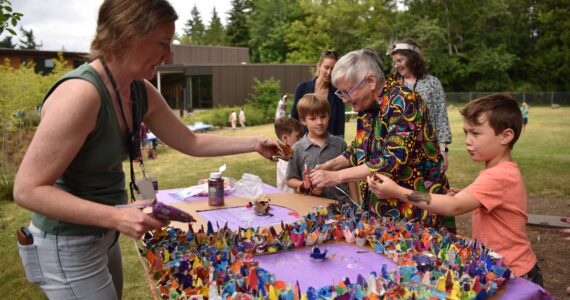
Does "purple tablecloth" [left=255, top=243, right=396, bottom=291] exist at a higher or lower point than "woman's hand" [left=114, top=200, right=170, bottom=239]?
lower

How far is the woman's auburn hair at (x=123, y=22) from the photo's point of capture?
1575mm

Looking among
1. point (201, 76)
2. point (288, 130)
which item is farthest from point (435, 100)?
point (201, 76)

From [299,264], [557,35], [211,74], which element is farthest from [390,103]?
[557,35]

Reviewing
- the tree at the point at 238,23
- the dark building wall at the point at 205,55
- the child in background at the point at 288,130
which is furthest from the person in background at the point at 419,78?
the tree at the point at 238,23

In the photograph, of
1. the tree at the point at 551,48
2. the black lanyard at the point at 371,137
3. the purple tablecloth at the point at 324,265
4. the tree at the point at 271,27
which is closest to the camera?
the purple tablecloth at the point at 324,265

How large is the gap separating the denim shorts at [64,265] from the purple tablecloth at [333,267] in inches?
26.3

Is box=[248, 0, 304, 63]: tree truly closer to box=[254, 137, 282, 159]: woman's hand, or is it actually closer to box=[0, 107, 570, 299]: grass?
box=[0, 107, 570, 299]: grass

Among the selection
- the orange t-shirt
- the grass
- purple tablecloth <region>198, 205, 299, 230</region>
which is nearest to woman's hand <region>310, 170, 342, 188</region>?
purple tablecloth <region>198, 205, 299, 230</region>

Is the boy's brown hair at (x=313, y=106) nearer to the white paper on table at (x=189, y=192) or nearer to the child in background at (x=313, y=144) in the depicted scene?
the child in background at (x=313, y=144)

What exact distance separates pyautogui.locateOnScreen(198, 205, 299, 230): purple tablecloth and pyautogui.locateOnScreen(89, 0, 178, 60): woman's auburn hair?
1410 millimetres

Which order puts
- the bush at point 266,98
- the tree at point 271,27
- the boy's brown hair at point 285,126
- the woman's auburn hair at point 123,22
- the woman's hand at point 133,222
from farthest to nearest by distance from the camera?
the tree at point 271,27 → the bush at point 266,98 → the boy's brown hair at point 285,126 → the woman's auburn hair at point 123,22 → the woman's hand at point 133,222

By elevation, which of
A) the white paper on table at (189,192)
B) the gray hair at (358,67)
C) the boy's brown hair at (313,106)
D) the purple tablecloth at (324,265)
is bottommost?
the white paper on table at (189,192)

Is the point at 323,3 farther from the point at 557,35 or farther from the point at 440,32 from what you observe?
the point at 557,35

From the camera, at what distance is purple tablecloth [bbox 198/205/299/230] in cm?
281
